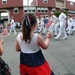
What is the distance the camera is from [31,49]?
12.0 ft

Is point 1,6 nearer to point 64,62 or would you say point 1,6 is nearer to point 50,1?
point 50,1

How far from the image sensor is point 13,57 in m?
8.54

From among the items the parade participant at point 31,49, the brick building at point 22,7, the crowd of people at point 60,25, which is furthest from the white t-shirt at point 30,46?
the brick building at point 22,7

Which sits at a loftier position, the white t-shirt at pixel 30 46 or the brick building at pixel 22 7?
the brick building at pixel 22 7

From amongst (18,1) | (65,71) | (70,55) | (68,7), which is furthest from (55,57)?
(68,7)

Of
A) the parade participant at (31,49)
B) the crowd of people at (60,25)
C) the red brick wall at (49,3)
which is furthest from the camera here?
the red brick wall at (49,3)

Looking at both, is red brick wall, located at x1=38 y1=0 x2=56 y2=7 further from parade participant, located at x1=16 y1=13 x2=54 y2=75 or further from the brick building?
parade participant, located at x1=16 y1=13 x2=54 y2=75

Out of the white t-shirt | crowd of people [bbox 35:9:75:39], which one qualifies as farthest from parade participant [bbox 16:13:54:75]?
crowd of people [bbox 35:9:75:39]

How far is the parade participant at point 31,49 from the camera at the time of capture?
3551 mm

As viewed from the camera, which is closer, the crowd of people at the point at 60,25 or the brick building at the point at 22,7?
the crowd of people at the point at 60,25

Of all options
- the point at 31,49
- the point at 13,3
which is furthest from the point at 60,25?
the point at 13,3

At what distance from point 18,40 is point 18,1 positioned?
191 feet

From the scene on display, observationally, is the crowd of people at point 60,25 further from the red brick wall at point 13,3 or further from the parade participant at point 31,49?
the red brick wall at point 13,3

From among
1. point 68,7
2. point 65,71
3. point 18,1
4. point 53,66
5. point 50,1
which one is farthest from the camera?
point 68,7
